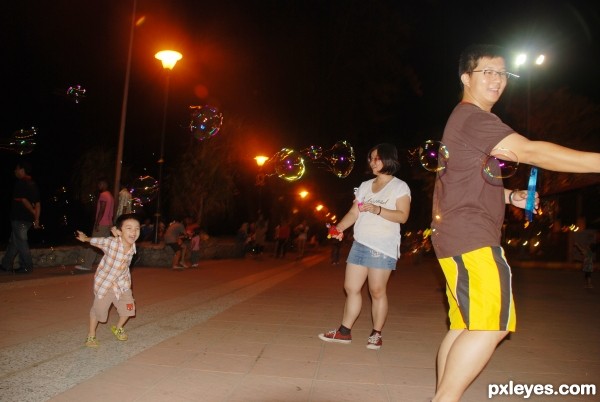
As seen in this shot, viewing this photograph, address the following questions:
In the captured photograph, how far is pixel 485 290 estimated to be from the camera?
2463mm

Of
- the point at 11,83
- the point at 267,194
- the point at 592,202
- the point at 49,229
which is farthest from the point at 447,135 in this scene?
the point at 267,194

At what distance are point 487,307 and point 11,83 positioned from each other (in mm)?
13339

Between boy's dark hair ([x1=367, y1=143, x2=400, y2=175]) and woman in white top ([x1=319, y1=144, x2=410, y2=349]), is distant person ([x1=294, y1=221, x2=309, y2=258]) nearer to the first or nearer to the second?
woman in white top ([x1=319, y1=144, x2=410, y2=349])

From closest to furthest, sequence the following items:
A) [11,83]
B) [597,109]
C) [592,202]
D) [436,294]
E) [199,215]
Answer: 1. [436,294]
2. [11,83]
3. [199,215]
4. [597,109]
5. [592,202]

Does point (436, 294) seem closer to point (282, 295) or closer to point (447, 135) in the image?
point (282, 295)

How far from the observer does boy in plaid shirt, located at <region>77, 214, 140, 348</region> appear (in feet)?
15.2

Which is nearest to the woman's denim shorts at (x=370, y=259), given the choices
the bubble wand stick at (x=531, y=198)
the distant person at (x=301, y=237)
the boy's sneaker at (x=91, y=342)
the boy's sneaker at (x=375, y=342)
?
the boy's sneaker at (x=375, y=342)

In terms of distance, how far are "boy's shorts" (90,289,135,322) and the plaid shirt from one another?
39 mm

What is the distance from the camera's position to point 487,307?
245 centimetres

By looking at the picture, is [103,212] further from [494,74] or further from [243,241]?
→ [243,241]

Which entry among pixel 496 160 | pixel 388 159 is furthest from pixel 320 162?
pixel 496 160

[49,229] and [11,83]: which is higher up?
[11,83]

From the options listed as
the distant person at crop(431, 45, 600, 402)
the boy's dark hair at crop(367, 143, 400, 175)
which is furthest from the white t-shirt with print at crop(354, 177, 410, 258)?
the distant person at crop(431, 45, 600, 402)

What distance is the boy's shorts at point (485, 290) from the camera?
244cm
